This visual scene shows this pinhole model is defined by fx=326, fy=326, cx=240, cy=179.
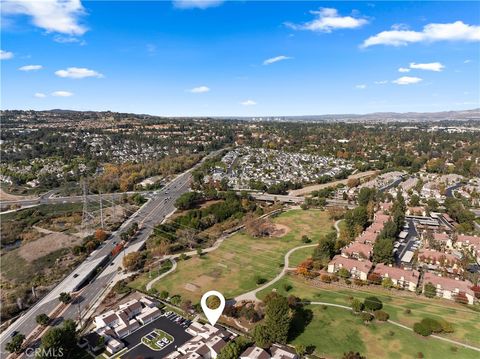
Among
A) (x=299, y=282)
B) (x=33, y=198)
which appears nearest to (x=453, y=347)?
(x=299, y=282)

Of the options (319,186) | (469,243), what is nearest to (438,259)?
(469,243)

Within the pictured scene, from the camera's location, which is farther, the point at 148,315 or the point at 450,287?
the point at 450,287

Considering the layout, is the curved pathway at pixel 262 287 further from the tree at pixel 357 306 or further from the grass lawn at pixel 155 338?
the tree at pixel 357 306

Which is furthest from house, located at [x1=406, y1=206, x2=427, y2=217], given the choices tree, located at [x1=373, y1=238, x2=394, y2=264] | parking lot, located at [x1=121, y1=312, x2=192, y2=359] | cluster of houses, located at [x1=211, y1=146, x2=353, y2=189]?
parking lot, located at [x1=121, y1=312, x2=192, y2=359]

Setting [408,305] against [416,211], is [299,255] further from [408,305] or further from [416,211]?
[416,211]

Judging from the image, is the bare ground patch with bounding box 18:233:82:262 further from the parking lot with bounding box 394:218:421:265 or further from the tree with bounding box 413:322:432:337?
the parking lot with bounding box 394:218:421:265
